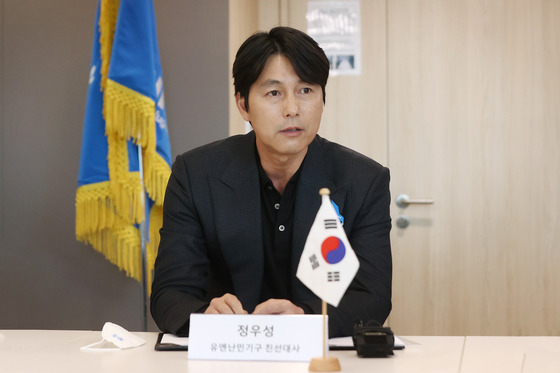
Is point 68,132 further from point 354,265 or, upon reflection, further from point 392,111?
point 354,265

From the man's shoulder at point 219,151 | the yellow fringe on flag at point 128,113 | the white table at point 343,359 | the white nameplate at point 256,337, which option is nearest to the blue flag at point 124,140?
the yellow fringe on flag at point 128,113

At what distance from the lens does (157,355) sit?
137 centimetres

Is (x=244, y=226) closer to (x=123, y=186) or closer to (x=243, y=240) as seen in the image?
(x=243, y=240)

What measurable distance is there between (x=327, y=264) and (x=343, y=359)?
0.25 m

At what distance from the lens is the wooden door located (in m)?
3.51

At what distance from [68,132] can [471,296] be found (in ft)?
7.09

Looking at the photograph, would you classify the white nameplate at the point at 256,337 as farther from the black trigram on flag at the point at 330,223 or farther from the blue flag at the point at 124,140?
the blue flag at the point at 124,140

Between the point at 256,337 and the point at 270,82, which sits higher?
the point at 270,82

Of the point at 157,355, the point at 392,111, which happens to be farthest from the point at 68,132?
the point at 157,355

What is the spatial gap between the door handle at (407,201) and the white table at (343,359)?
6.75 ft

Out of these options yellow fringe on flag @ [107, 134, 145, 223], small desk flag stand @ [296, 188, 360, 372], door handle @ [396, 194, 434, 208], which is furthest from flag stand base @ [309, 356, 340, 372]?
door handle @ [396, 194, 434, 208]

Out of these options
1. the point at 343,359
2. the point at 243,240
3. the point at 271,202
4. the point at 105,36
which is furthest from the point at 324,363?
the point at 105,36

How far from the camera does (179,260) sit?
68.8 inches

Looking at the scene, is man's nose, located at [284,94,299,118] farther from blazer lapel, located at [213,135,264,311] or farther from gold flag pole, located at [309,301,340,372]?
gold flag pole, located at [309,301,340,372]
